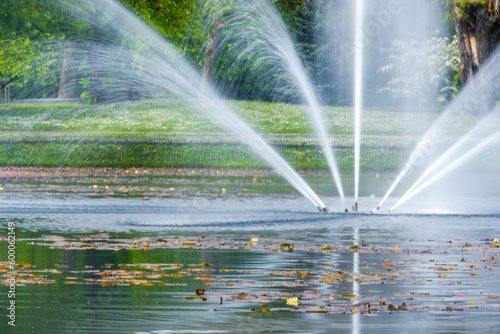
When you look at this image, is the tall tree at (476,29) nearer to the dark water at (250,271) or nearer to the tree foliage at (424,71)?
the tree foliage at (424,71)

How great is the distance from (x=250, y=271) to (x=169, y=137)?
23240mm

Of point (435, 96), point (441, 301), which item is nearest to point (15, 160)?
point (441, 301)

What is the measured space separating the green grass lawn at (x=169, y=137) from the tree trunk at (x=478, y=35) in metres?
2.92

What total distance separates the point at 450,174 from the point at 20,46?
62.1 feet

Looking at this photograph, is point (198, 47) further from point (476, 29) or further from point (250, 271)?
point (250, 271)

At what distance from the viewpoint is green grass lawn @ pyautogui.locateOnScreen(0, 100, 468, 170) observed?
30156mm

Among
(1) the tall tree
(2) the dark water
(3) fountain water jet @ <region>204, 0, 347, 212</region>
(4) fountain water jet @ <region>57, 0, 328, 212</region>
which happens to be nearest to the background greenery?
(4) fountain water jet @ <region>57, 0, 328, 212</region>

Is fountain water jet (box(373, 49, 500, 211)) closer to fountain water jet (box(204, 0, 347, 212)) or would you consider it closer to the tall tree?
the tall tree

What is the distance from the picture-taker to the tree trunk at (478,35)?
36.2 meters

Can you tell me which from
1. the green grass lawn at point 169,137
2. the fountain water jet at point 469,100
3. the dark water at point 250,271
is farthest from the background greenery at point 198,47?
the dark water at point 250,271

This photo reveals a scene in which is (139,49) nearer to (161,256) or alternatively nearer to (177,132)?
(177,132)

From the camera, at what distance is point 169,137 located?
33438 millimetres

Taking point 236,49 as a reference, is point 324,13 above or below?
above

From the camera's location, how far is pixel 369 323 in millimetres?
7801
